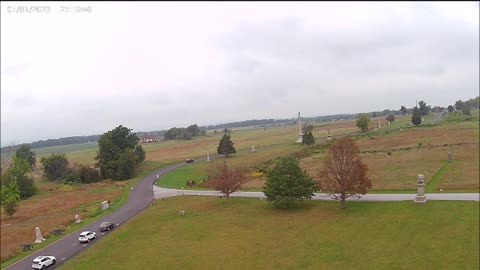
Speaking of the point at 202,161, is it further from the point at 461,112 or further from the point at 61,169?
the point at 461,112

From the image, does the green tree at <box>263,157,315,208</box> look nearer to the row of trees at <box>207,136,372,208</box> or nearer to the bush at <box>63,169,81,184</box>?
the row of trees at <box>207,136,372,208</box>

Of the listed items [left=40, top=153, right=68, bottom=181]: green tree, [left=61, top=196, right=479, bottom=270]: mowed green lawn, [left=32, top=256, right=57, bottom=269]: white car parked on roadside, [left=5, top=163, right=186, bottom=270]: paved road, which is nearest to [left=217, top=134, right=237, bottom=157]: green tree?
[left=5, top=163, right=186, bottom=270]: paved road

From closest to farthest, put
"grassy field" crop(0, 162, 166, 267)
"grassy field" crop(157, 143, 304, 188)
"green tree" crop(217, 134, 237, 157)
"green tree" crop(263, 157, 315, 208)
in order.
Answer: "green tree" crop(263, 157, 315, 208), "grassy field" crop(0, 162, 166, 267), "grassy field" crop(157, 143, 304, 188), "green tree" crop(217, 134, 237, 157)

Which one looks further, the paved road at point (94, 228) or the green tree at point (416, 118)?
the green tree at point (416, 118)

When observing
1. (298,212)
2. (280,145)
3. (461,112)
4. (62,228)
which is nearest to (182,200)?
(62,228)

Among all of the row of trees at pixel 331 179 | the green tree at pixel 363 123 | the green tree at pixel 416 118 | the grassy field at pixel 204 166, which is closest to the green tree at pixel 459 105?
the green tree at pixel 416 118

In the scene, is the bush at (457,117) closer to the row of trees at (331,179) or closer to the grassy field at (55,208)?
the row of trees at (331,179)

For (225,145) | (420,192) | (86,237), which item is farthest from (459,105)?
(86,237)
